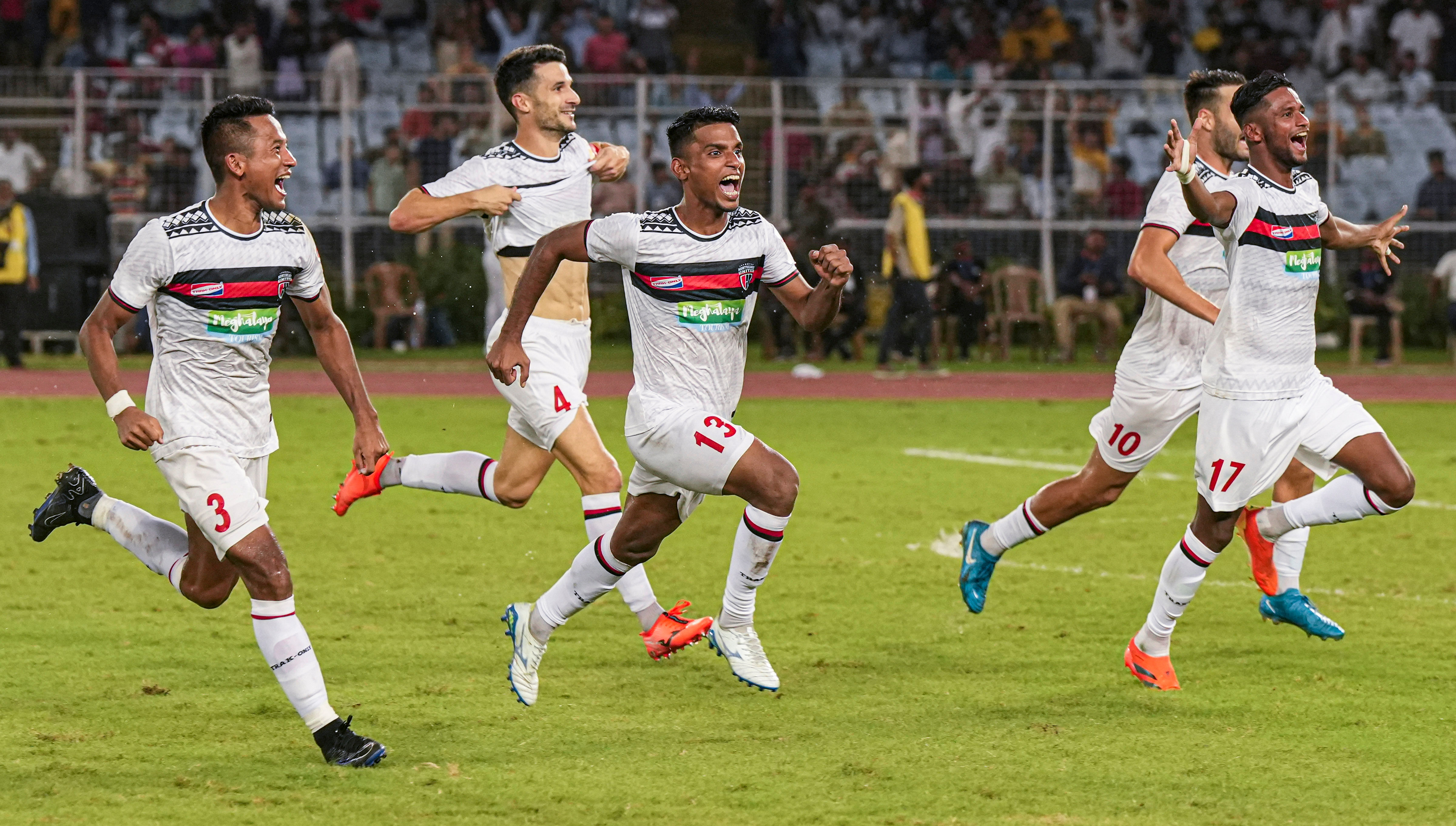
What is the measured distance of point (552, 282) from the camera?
27.4ft

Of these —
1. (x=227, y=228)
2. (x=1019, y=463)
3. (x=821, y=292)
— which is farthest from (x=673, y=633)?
(x=1019, y=463)

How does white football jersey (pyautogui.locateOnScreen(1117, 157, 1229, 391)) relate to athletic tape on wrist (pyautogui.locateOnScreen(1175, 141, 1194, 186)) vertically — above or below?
below

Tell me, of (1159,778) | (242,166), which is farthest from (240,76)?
(1159,778)

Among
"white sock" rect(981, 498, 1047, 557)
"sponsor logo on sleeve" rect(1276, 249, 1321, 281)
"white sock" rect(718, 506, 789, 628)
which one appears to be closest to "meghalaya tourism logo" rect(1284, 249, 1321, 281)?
"sponsor logo on sleeve" rect(1276, 249, 1321, 281)

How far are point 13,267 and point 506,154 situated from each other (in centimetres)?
1439

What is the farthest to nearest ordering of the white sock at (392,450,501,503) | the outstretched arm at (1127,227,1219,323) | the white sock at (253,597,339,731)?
the white sock at (392,450,501,503) → the outstretched arm at (1127,227,1219,323) → the white sock at (253,597,339,731)

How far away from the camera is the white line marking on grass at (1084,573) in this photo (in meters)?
8.82

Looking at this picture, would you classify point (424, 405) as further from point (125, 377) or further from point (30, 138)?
point (30, 138)

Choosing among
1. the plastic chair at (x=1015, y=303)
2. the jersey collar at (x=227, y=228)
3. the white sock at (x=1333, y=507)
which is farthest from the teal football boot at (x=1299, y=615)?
the plastic chair at (x=1015, y=303)

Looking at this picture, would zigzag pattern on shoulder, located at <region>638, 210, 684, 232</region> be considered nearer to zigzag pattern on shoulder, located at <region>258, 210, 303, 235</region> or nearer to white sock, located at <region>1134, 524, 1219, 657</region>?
zigzag pattern on shoulder, located at <region>258, 210, 303, 235</region>

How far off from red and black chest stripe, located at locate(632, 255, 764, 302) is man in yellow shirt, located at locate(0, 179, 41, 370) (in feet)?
52.8

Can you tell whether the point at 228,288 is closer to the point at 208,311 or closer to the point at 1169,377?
the point at 208,311

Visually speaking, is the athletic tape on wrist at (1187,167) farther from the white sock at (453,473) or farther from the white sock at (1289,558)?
the white sock at (453,473)

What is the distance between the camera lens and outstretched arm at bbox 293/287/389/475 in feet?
20.9
